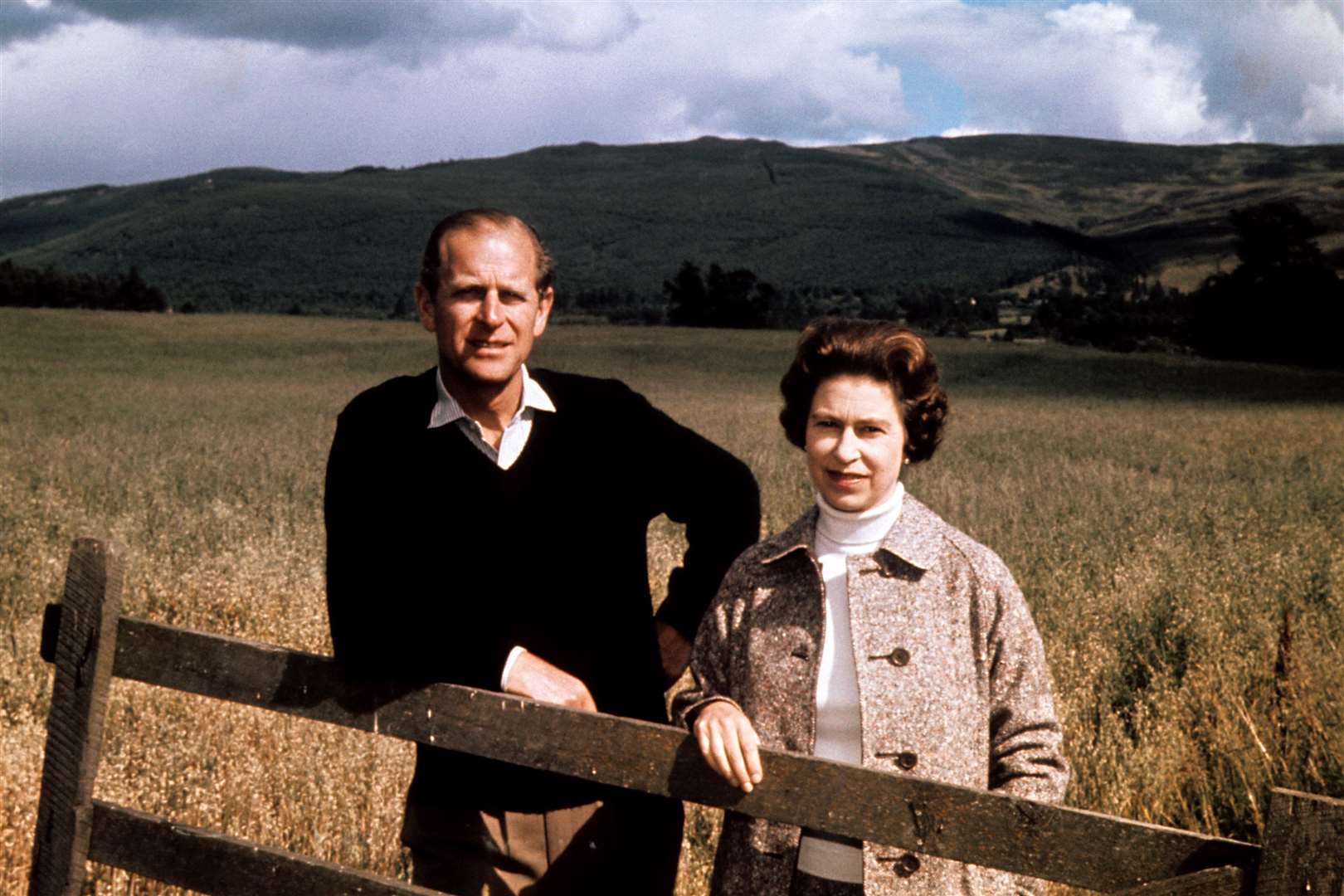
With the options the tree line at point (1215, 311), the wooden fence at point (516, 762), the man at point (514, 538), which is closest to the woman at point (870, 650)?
the wooden fence at point (516, 762)

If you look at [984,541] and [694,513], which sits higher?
[694,513]

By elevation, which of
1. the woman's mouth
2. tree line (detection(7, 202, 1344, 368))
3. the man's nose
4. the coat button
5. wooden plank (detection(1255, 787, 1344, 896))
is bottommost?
wooden plank (detection(1255, 787, 1344, 896))

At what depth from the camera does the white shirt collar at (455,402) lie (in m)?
2.81

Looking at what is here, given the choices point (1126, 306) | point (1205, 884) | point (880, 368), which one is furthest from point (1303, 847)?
point (1126, 306)

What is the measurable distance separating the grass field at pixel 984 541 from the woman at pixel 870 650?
1855 mm

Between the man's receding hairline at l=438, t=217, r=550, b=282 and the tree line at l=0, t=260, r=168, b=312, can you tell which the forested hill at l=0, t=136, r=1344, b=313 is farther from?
the man's receding hairline at l=438, t=217, r=550, b=282

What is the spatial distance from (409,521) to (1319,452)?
16820 millimetres

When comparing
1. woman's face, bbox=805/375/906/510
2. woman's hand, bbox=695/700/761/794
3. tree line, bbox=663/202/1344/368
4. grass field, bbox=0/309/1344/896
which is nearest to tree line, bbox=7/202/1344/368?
tree line, bbox=663/202/1344/368

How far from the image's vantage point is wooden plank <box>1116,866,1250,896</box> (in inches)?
70.1

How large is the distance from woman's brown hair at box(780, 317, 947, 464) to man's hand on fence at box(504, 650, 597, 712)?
72 cm

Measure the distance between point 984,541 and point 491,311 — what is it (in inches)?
297

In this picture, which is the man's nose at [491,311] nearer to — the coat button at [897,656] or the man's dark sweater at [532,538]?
the man's dark sweater at [532,538]

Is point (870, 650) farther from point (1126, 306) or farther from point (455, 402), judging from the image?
point (1126, 306)

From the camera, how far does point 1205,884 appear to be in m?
1.80
